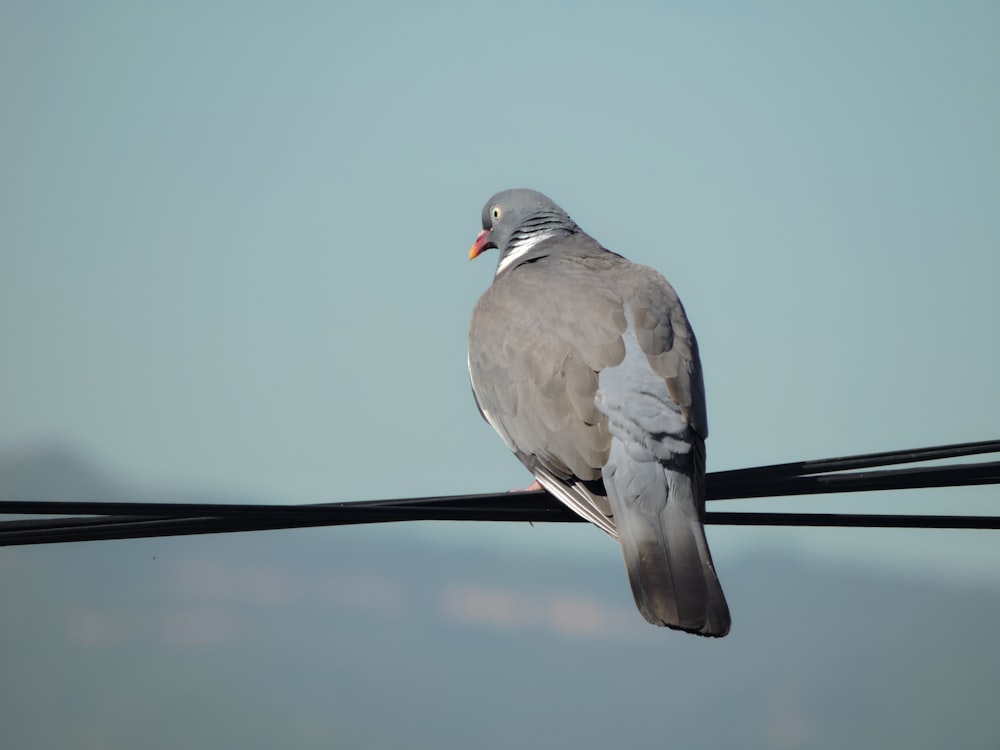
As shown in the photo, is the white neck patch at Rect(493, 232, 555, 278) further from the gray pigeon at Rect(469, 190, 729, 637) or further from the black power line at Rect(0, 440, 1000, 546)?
the black power line at Rect(0, 440, 1000, 546)

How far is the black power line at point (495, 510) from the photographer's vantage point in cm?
340

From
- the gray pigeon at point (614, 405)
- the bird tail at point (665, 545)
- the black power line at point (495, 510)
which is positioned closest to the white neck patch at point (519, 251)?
the gray pigeon at point (614, 405)

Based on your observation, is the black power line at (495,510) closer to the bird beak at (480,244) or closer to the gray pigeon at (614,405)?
the gray pigeon at (614,405)

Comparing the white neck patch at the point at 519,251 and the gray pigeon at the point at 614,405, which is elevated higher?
the white neck patch at the point at 519,251

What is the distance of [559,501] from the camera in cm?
479

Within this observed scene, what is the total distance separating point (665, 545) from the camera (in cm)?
432

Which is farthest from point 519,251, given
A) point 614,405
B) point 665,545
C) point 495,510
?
point 495,510

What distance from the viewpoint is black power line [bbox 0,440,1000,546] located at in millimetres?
3400

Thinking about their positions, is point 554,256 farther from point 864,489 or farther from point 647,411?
point 864,489

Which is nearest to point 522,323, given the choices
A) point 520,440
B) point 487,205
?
point 520,440

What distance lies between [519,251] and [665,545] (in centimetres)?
294

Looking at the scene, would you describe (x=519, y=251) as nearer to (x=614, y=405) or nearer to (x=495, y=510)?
(x=614, y=405)

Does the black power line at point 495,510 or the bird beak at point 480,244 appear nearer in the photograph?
the black power line at point 495,510

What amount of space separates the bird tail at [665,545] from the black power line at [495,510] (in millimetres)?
110
